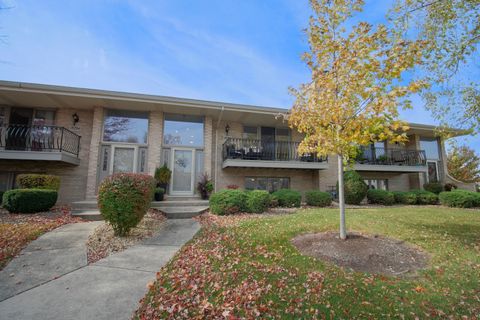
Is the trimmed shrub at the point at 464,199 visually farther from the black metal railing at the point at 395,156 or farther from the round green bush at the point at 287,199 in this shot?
the round green bush at the point at 287,199

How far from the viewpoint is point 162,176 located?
1070cm

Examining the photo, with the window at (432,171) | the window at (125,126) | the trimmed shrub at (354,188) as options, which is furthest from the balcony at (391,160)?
the window at (125,126)

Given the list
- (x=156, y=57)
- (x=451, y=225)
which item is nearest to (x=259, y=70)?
(x=156, y=57)

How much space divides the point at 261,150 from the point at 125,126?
23.1 feet

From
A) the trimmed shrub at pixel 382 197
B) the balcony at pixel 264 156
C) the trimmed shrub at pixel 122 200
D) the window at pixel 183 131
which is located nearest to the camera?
the trimmed shrub at pixel 122 200

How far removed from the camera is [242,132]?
13.4m

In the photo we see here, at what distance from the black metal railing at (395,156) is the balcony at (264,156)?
185 inches

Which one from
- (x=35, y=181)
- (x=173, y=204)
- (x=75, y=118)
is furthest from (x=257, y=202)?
(x=75, y=118)

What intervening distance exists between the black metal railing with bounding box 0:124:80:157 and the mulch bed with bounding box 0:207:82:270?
10.6 ft

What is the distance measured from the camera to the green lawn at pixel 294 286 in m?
2.62

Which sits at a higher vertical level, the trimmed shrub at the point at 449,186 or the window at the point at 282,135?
the window at the point at 282,135

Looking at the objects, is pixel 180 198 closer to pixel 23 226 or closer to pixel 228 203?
pixel 228 203

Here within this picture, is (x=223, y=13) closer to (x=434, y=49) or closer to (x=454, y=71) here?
(x=434, y=49)

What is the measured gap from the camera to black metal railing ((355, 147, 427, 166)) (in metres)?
14.8
